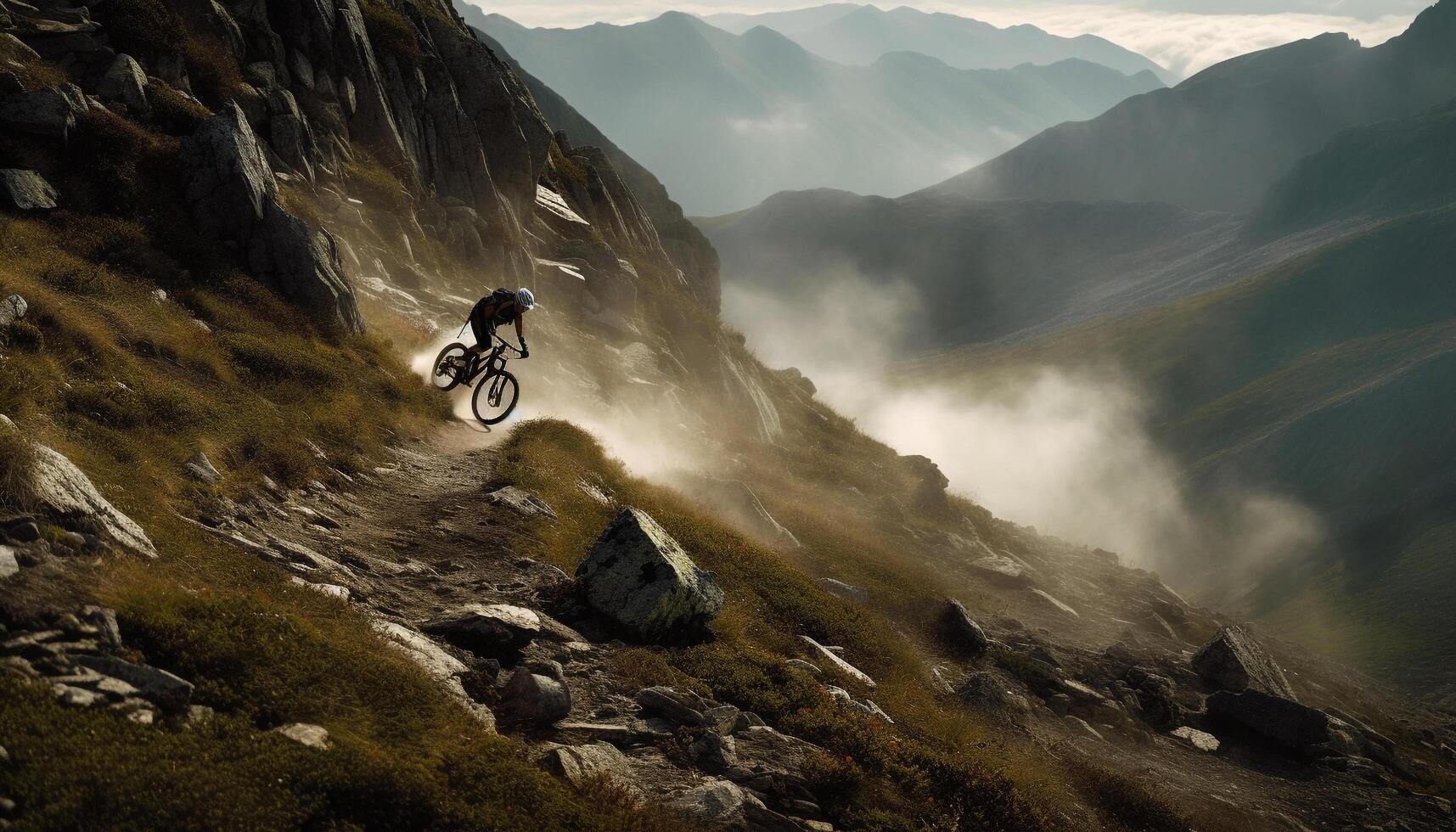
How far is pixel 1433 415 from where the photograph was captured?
145875mm

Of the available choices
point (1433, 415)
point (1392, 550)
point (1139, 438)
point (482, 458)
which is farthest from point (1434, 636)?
point (482, 458)

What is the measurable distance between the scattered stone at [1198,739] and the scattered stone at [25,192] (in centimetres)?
3680

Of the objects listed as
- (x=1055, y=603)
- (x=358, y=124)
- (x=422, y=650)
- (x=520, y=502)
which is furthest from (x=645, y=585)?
(x=358, y=124)

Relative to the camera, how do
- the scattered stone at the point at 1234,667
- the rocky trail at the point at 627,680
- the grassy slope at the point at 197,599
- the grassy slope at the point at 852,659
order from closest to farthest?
the grassy slope at the point at 197,599 → the rocky trail at the point at 627,680 → the grassy slope at the point at 852,659 → the scattered stone at the point at 1234,667

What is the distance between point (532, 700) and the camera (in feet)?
36.4

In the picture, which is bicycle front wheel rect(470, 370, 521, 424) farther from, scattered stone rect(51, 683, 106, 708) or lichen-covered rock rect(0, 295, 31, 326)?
scattered stone rect(51, 683, 106, 708)

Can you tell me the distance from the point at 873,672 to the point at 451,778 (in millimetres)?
14167

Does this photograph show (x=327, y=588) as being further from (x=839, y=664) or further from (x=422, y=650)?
(x=839, y=664)

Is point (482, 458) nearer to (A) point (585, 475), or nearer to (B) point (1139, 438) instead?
(A) point (585, 475)

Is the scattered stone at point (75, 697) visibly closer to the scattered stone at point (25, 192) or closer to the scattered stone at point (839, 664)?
the scattered stone at point (839, 664)

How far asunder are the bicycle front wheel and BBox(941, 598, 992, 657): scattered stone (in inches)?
655

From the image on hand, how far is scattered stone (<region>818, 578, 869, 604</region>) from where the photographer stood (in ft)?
91.7

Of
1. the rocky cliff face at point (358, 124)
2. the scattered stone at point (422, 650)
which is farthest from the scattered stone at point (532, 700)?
the rocky cliff face at point (358, 124)

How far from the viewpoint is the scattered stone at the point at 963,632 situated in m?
27.7
